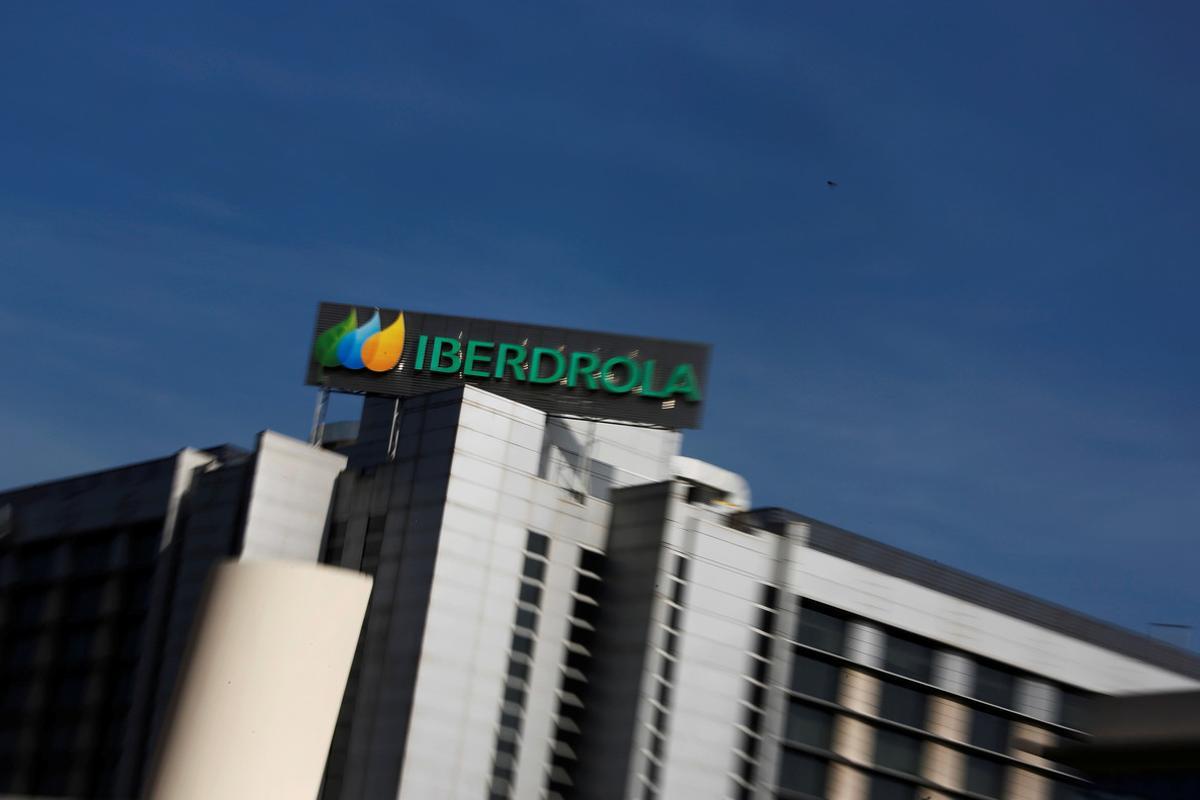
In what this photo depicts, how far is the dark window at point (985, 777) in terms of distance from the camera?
6906 centimetres

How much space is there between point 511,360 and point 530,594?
12586 mm

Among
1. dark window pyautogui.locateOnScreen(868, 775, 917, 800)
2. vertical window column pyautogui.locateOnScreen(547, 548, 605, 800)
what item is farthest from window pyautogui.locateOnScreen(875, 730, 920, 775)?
vertical window column pyautogui.locateOnScreen(547, 548, 605, 800)

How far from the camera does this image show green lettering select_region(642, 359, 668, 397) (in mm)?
67812

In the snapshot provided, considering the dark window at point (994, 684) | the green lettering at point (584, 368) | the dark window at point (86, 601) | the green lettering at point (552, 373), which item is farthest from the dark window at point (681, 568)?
the dark window at point (86, 601)

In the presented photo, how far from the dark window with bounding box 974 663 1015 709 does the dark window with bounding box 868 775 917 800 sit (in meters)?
5.69

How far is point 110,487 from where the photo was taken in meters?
73.1

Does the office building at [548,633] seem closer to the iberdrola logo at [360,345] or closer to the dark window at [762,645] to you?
the dark window at [762,645]

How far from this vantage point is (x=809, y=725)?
6494 centimetres

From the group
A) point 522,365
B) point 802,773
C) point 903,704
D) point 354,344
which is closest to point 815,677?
point 802,773

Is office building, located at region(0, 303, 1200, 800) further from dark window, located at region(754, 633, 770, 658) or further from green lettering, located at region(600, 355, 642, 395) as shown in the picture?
green lettering, located at region(600, 355, 642, 395)

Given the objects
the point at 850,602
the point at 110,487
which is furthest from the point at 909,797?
the point at 110,487

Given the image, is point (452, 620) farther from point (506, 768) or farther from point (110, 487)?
point (110, 487)

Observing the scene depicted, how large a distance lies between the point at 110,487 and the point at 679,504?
27884 mm

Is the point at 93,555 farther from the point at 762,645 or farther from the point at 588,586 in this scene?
the point at 762,645
